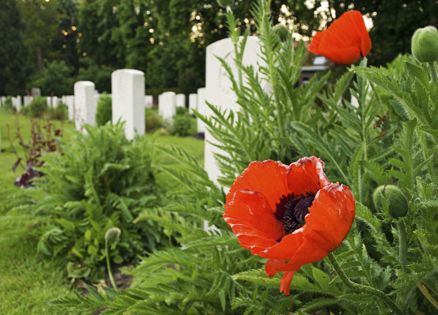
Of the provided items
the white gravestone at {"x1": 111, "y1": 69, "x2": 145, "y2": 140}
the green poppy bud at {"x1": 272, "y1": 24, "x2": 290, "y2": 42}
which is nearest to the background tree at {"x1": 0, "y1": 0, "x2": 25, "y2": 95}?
the white gravestone at {"x1": 111, "y1": 69, "x2": 145, "y2": 140}

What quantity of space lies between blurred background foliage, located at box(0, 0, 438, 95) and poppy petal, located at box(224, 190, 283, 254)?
1159 centimetres

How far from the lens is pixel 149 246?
3.06 metres

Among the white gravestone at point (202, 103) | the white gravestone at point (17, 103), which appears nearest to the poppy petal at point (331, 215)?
the white gravestone at point (202, 103)

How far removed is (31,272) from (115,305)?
5.58 ft

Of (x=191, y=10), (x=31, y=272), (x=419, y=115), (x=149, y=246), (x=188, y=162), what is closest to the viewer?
(x=419, y=115)

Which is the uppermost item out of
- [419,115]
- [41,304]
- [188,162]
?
[419,115]

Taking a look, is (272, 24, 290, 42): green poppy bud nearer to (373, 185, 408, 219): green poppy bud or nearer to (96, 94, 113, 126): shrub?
(373, 185, 408, 219): green poppy bud

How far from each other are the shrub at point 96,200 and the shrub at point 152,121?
7753 mm

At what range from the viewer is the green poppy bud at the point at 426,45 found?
0.79 metres

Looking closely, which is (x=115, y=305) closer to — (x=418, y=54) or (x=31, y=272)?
(x=418, y=54)

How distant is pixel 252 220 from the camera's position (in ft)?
2.05

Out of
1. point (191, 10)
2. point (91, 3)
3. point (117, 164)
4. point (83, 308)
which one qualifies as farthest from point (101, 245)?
point (91, 3)

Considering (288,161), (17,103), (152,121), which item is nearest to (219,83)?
(288,161)

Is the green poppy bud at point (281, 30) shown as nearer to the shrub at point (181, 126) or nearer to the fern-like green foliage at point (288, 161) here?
the fern-like green foliage at point (288, 161)
